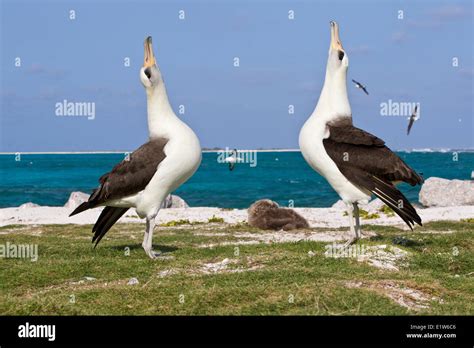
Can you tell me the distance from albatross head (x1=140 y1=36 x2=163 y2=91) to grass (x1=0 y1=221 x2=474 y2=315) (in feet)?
10.5

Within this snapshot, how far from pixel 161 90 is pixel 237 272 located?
150 inches

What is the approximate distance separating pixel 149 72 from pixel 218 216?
14142mm

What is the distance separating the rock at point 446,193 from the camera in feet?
119

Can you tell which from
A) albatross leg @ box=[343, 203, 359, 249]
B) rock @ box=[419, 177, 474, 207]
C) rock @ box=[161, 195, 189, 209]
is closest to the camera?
albatross leg @ box=[343, 203, 359, 249]

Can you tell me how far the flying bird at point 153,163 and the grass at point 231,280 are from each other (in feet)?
3.62

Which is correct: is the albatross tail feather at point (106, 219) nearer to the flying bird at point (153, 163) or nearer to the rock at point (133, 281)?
the flying bird at point (153, 163)

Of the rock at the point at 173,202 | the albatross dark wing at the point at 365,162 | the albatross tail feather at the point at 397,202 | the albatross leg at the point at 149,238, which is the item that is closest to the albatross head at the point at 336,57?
the albatross dark wing at the point at 365,162

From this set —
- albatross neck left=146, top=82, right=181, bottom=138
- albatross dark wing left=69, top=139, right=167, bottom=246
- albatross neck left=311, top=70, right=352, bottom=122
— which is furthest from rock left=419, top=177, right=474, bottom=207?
albatross dark wing left=69, top=139, right=167, bottom=246

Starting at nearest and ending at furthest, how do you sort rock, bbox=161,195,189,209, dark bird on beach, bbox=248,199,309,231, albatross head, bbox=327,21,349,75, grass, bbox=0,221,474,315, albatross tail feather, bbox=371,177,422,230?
grass, bbox=0,221,474,315 → albatross tail feather, bbox=371,177,422,230 → albatross head, bbox=327,21,349,75 → dark bird on beach, bbox=248,199,309,231 → rock, bbox=161,195,189,209

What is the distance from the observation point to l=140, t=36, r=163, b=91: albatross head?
13281 mm

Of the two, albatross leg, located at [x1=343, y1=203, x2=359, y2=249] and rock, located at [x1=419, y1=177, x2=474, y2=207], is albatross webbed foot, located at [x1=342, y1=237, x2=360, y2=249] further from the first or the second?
rock, located at [x1=419, y1=177, x2=474, y2=207]

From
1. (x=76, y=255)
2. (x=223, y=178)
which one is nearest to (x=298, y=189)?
(x=223, y=178)
